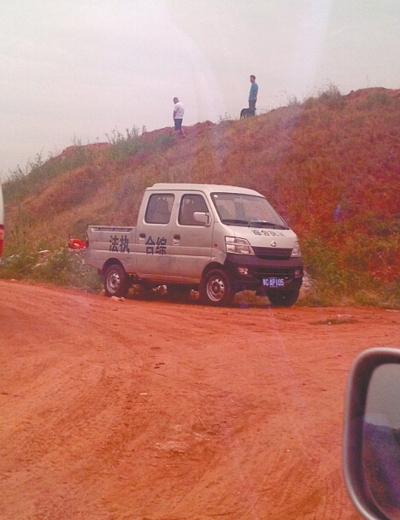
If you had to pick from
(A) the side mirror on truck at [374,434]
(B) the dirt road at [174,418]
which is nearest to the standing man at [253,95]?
(B) the dirt road at [174,418]

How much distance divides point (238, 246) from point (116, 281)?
8.98 ft

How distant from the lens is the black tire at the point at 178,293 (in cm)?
1312

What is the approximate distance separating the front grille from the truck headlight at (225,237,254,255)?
11 centimetres

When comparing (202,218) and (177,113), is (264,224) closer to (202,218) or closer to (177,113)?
(202,218)

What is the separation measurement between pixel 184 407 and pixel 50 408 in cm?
103

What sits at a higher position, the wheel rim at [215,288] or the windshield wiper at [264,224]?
Result: the windshield wiper at [264,224]

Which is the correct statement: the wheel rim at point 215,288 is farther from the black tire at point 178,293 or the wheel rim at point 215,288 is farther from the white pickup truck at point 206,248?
the black tire at point 178,293

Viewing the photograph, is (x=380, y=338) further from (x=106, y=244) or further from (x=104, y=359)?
(x=106, y=244)

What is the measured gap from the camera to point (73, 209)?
1070 inches

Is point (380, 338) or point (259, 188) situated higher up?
point (259, 188)

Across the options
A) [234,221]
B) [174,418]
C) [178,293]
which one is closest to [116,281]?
[178,293]

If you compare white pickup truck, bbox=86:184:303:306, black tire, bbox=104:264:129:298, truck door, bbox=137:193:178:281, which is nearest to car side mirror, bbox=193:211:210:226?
white pickup truck, bbox=86:184:303:306

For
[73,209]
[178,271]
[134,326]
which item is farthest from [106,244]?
[73,209]

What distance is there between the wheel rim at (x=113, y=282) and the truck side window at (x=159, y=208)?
119 cm
